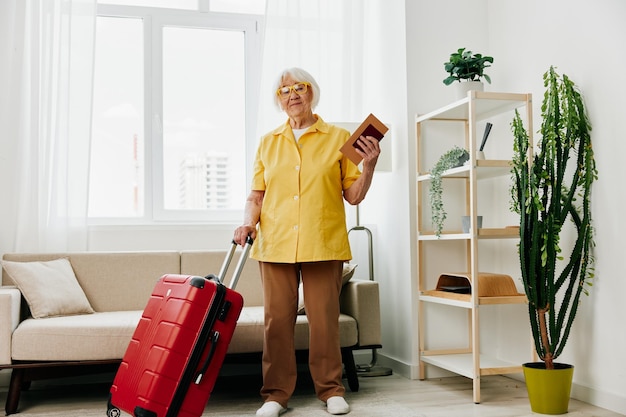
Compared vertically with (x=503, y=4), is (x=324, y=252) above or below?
below

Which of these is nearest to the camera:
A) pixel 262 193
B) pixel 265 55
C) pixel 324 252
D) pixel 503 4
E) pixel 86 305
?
pixel 324 252

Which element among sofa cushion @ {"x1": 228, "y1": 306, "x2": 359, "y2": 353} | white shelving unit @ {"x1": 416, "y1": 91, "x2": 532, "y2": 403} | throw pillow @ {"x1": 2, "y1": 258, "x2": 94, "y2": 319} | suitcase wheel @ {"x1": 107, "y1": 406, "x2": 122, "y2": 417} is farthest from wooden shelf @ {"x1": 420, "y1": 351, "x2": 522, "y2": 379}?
throw pillow @ {"x1": 2, "y1": 258, "x2": 94, "y2": 319}

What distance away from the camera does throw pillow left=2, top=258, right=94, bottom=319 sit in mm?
3133

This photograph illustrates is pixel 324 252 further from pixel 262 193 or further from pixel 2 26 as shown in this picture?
pixel 2 26

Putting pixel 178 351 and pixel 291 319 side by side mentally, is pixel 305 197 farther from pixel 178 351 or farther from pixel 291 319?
pixel 178 351

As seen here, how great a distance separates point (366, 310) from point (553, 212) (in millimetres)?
998

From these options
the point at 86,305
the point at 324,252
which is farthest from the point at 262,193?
the point at 86,305

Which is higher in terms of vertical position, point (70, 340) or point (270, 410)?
point (70, 340)

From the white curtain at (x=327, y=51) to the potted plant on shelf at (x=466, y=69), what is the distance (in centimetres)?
66

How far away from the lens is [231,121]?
14.2ft

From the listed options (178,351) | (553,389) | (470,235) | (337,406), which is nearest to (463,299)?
(470,235)

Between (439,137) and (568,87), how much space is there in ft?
2.97

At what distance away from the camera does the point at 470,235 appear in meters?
3.15

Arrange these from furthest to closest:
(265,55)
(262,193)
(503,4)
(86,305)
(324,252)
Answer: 1. (265,55)
2. (503,4)
3. (86,305)
4. (262,193)
5. (324,252)
